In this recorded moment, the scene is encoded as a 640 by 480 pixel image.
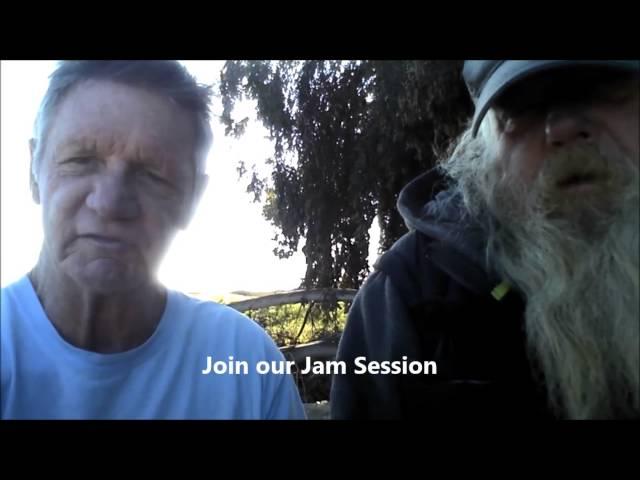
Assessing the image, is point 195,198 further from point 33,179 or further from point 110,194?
point 33,179

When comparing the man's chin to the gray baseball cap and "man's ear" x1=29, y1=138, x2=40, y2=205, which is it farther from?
the gray baseball cap

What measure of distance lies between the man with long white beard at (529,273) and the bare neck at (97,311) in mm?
421

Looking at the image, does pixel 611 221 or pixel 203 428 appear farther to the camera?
pixel 203 428

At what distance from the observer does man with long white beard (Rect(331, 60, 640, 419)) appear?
3.39ft

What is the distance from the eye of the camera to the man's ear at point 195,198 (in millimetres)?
1176

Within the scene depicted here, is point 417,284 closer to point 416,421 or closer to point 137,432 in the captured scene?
point 416,421

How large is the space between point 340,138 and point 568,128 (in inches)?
19.0

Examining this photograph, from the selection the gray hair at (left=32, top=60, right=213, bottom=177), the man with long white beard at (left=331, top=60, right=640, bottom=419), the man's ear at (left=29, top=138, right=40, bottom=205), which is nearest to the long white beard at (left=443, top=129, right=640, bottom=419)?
the man with long white beard at (left=331, top=60, right=640, bottom=419)

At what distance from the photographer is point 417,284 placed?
1120 mm

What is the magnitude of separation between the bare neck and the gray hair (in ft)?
0.79

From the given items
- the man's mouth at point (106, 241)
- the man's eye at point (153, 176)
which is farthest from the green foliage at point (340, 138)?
the man's mouth at point (106, 241)

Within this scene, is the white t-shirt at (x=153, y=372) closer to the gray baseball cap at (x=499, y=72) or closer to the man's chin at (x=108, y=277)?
the man's chin at (x=108, y=277)

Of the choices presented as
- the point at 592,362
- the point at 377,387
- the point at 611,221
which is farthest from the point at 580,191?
the point at 377,387
